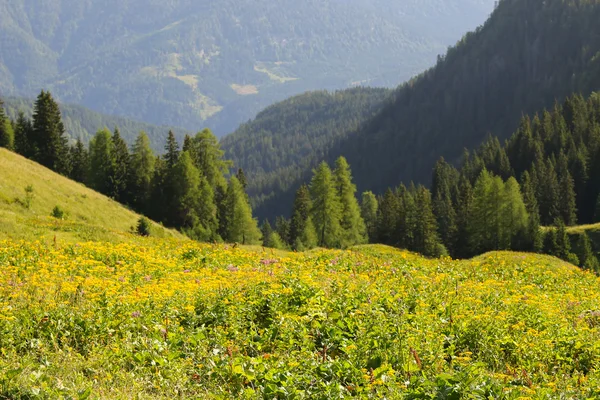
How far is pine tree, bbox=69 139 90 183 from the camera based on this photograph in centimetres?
9609

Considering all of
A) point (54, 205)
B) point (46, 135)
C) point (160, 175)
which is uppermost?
point (46, 135)

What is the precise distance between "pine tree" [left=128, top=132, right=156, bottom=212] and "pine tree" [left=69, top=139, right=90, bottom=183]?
13615 mm

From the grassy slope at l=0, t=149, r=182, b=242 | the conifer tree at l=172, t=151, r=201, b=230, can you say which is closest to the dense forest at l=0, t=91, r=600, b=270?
the conifer tree at l=172, t=151, r=201, b=230

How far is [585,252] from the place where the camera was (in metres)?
73.5

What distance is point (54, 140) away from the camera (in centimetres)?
8012

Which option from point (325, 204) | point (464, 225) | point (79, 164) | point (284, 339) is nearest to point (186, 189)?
point (325, 204)

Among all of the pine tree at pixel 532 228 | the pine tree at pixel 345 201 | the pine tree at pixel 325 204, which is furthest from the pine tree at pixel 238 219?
the pine tree at pixel 532 228

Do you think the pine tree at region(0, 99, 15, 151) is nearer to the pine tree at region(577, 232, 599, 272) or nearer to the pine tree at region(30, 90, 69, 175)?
the pine tree at region(30, 90, 69, 175)

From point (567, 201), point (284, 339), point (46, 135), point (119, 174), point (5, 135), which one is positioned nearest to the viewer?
point (284, 339)

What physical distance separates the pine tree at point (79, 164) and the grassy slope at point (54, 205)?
35.7 metres

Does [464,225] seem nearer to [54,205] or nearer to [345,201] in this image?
[345,201]

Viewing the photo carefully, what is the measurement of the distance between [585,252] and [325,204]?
126ft

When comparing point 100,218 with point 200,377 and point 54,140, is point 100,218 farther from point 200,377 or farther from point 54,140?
point 200,377

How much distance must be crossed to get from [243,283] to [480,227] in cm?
7921
